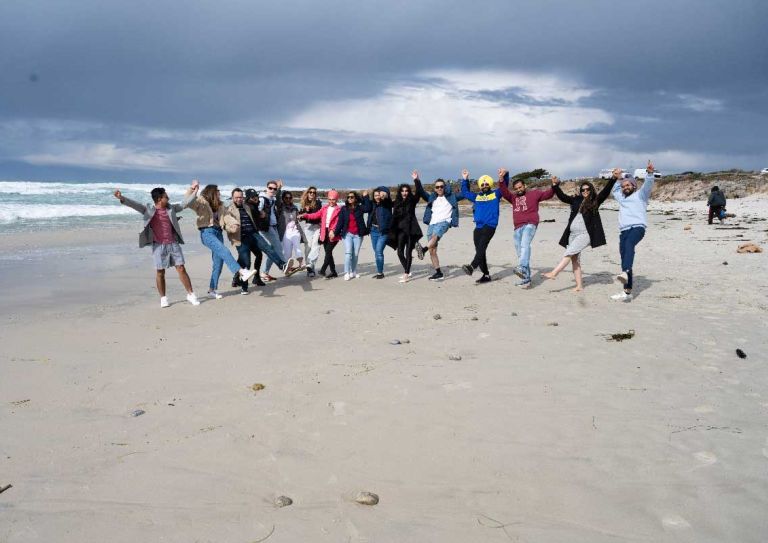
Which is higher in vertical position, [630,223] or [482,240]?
[630,223]

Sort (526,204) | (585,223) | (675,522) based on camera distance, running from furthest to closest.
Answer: (526,204) → (585,223) → (675,522)

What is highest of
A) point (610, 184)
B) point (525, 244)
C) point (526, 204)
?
point (610, 184)

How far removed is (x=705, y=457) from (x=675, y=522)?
957 millimetres

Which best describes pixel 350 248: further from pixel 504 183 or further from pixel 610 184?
pixel 610 184

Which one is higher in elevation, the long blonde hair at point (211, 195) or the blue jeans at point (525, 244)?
the long blonde hair at point (211, 195)

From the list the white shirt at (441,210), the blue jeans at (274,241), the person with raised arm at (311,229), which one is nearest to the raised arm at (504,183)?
the white shirt at (441,210)

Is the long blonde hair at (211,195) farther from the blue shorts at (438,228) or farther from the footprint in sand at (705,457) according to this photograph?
the footprint in sand at (705,457)

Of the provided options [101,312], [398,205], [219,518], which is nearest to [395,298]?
[398,205]

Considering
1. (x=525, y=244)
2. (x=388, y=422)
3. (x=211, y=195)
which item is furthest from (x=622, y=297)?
(x=211, y=195)

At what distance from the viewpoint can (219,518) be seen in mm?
3443

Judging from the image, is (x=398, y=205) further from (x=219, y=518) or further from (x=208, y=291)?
(x=219, y=518)

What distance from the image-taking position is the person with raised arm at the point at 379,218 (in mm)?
12164

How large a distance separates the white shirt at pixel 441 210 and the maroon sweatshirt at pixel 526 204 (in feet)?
4.01

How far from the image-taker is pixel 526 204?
35.6 ft
